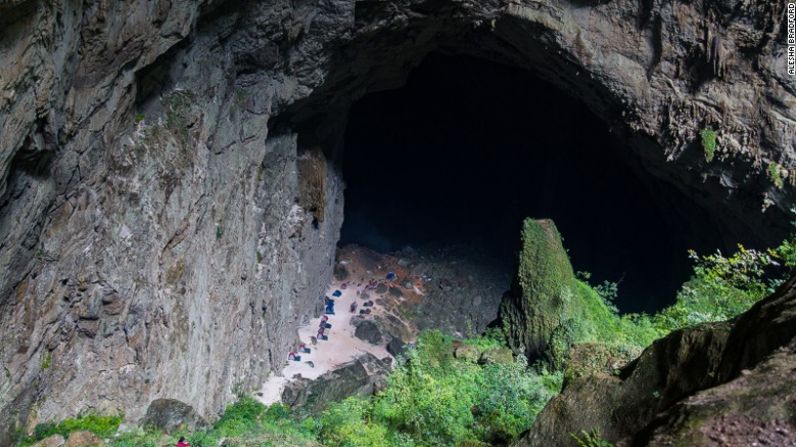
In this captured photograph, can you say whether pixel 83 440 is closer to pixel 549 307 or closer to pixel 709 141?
pixel 549 307

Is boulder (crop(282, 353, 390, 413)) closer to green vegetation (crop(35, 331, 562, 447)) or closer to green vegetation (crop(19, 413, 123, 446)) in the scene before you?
green vegetation (crop(35, 331, 562, 447))

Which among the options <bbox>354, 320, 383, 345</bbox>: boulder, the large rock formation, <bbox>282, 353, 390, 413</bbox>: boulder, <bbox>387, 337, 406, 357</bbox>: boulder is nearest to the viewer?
the large rock formation

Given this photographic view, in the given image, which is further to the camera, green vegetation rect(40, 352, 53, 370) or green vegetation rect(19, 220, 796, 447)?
green vegetation rect(19, 220, 796, 447)

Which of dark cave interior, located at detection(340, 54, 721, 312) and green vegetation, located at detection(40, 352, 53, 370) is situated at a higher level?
dark cave interior, located at detection(340, 54, 721, 312)

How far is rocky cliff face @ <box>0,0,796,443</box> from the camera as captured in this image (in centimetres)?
773

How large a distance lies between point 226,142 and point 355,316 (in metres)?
9.79

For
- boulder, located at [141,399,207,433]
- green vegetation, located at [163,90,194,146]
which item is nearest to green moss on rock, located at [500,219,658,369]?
boulder, located at [141,399,207,433]

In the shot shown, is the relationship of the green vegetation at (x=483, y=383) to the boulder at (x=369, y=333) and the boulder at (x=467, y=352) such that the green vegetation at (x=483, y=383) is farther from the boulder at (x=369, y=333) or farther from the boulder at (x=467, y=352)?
the boulder at (x=369, y=333)

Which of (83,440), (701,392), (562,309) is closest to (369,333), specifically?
(562,309)

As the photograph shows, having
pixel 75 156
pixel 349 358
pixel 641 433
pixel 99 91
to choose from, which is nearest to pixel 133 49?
pixel 99 91

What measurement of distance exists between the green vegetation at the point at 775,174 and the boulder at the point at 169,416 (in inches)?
542

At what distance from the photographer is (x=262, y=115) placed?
42.9 ft

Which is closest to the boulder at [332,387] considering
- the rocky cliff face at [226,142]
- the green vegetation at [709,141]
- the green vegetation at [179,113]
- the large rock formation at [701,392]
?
the rocky cliff face at [226,142]

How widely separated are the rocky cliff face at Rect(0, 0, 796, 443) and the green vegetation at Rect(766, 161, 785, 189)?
1.2 inches
